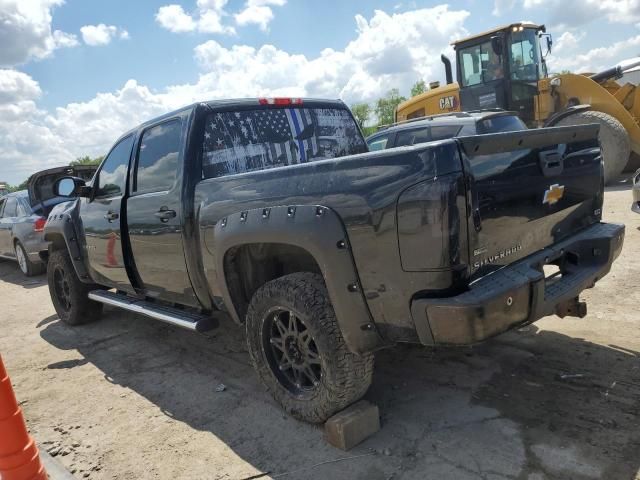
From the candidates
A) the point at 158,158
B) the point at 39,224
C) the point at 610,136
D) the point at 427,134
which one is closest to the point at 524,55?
the point at 610,136

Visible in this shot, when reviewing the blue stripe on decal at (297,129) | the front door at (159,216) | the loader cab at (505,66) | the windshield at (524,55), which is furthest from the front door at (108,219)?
the windshield at (524,55)

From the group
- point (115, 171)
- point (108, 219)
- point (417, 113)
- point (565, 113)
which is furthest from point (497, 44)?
point (108, 219)

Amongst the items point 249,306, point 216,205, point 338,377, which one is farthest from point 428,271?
point 216,205

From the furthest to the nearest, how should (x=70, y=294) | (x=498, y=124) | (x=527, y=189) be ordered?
(x=498, y=124) → (x=70, y=294) → (x=527, y=189)

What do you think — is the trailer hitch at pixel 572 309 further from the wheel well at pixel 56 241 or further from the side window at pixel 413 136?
the side window at pixel 413 136

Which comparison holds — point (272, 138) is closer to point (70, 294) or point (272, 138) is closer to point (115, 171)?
point (115, 171)

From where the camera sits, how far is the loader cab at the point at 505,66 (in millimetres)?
11086

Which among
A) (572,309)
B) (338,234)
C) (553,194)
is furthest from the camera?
(572,309)

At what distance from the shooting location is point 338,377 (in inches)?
112

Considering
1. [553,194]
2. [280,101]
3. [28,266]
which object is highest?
[280,101]

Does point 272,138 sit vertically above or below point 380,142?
above

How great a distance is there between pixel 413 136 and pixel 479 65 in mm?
4696

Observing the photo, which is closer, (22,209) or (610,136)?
(610,136)

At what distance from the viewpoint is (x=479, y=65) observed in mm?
11680
